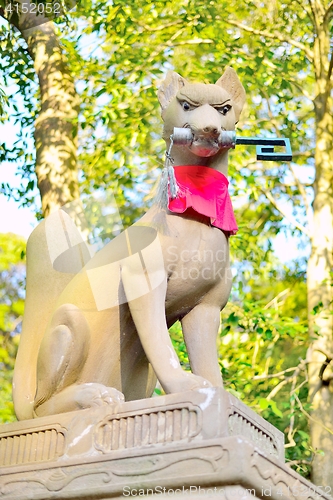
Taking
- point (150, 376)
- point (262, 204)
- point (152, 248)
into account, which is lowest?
point (262, 204)

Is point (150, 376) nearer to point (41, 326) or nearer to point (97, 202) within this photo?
point (41, 326)

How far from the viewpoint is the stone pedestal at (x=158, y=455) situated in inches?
92.4

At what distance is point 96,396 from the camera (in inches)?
111

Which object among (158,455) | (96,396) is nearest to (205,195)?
(96,396)

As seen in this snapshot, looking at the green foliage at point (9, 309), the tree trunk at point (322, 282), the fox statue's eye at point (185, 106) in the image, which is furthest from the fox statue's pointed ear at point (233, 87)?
the green foliage at point (9, 309)

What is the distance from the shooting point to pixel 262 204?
880cm


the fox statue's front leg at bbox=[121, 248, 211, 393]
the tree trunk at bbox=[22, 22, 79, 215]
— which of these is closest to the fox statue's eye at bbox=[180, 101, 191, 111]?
the fox statue's front leg at bbox=[121, 248, 211, 393]

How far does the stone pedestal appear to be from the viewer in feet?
7.70

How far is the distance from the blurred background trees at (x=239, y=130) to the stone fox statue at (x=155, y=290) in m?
2.89

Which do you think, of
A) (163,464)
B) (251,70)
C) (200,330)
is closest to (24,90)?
(251,70)

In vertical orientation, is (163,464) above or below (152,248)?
below

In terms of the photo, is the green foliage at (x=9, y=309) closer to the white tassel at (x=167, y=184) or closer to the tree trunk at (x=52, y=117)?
the tree trunk at (x=52, y=117)

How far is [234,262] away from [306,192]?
1.20m

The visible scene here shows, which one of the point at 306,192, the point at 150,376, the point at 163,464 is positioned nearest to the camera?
the point at 163,464
